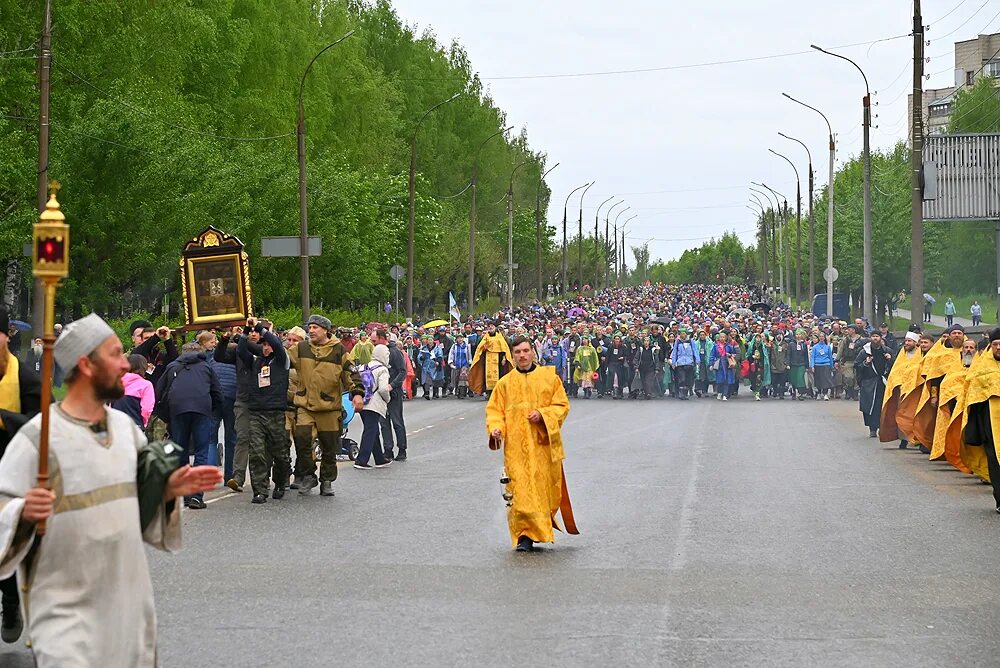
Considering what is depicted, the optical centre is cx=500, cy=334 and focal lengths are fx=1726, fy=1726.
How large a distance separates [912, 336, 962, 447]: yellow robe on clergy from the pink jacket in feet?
30.2

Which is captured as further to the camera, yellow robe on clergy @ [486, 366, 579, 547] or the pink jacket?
the pink jacket

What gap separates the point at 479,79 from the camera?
98625mm

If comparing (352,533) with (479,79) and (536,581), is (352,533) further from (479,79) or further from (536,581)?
(479,79)

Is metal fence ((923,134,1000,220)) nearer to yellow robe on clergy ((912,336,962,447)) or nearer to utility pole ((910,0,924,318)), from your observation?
utility pole ((910,0,924,318))

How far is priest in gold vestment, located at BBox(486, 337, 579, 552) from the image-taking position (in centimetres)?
1225

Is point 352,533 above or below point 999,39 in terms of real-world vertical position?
below

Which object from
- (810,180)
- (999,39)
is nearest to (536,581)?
(810,180)

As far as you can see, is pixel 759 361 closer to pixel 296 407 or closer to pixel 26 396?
pixel 296 407

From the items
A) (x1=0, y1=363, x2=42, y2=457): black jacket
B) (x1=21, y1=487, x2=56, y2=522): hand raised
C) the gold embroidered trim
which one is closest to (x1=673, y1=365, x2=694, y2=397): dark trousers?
(x1=0, y1=363, x2=42, y2=457): black jacket

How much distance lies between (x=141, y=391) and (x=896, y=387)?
12.1 meters

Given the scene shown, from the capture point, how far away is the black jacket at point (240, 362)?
15766 mm

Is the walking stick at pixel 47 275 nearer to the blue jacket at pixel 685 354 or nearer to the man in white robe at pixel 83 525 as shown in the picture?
the man in white robe at pixel 83 525

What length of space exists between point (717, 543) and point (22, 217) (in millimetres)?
25307

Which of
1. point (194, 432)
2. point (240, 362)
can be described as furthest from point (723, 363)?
point (194, 432)
